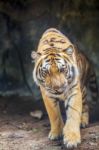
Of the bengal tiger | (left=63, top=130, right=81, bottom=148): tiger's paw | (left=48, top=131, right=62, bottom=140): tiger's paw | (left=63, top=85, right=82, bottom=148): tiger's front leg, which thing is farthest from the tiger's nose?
(left=48, top=131, right=62, bottom=140): tiger's paw

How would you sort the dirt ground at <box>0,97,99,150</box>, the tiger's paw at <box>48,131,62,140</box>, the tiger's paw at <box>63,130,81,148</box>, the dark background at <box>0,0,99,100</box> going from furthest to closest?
the dark background at <box>0,0,99,100</box> → the tiger's paw at <box>48,131,62,140</box> → the dirt ground at <box>0,97,99,150</box> → the tiger's paw at <box>63,130,81,148</box>

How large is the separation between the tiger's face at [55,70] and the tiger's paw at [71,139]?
0.37 m

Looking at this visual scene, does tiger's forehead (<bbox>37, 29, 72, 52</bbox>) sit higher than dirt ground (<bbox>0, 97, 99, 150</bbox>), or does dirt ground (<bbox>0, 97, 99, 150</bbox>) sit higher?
tiger's forehead (<bbox>37, 29, 72, 52</bbox>)

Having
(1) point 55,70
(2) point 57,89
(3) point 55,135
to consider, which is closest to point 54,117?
(3) point 55,135

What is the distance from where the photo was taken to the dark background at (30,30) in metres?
6.08

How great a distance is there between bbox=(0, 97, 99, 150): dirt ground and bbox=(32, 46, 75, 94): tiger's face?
498 mm

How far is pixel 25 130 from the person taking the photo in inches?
208

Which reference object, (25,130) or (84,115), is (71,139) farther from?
(25,130)

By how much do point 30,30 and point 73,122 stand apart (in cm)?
207

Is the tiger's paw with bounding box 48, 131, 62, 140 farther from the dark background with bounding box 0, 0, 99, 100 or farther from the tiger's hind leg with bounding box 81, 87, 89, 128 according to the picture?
the dark background with bounding box 0, 0, 99, 100

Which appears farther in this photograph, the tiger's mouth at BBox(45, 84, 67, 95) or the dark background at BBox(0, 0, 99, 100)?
the dark background at BBox(0, 0, 99, 100)

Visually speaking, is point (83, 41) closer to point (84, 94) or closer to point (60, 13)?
point (60, 13)

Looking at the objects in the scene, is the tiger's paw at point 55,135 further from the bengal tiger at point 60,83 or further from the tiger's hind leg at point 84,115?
the tiger's hind leg at point 84,115

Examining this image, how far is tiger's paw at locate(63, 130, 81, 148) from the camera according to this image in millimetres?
4402
